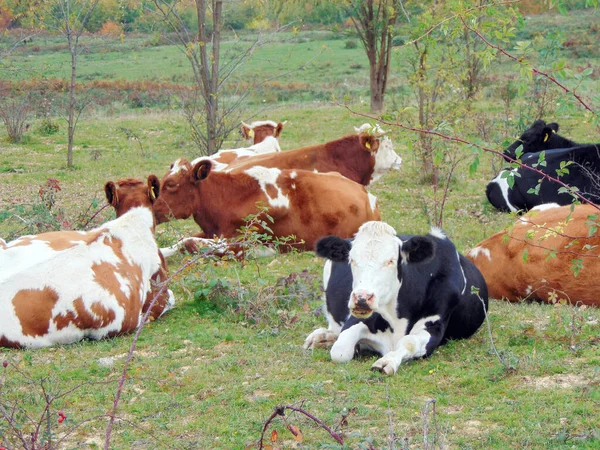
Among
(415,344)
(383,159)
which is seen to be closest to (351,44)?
(383,159)

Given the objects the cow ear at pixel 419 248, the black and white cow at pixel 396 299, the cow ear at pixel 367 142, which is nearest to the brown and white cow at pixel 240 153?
the cow ear at pixel 367 142

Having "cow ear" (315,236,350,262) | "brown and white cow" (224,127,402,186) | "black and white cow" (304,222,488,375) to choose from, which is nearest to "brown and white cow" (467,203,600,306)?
"black and white cow" (304,222,488,375)

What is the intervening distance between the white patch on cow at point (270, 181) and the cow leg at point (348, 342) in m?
5.26

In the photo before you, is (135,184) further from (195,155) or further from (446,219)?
(195,155)

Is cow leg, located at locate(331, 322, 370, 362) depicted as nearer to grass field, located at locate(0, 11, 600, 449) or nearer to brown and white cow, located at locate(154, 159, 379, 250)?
grass field, located at locate(0, 11, 600, 449)

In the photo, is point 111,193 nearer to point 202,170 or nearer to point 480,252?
point 202,170

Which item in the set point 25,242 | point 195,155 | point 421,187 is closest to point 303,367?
point 25,242

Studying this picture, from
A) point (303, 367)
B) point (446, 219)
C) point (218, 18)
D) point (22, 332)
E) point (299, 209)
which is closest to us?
point (303, 367)

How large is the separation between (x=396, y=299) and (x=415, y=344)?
0.47 meters

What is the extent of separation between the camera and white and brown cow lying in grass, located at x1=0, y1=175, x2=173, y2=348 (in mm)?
8023

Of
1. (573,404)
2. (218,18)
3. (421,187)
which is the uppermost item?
(218,18)

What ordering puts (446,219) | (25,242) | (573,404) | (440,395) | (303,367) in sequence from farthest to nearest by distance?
(446,219) → (25,242) → (303,367) → (440,395) → (573,404)

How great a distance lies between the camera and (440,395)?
21.0ft

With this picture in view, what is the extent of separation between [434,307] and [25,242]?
4.06 m
